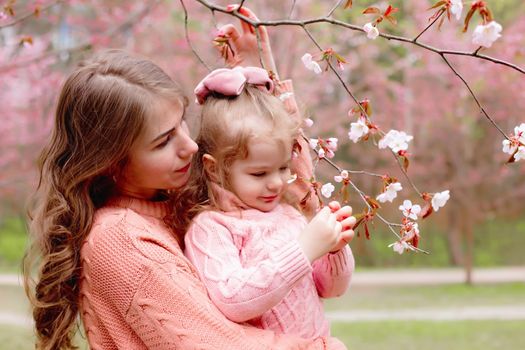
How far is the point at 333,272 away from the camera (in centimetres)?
197

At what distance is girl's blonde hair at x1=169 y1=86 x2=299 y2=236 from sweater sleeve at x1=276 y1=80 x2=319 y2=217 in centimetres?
11

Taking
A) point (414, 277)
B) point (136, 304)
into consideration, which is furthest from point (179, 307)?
point (414, 277)

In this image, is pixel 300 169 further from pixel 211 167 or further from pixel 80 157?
pixel 80 157

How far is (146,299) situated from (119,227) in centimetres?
19

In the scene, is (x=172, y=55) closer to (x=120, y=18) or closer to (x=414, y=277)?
(x=120, y=18)

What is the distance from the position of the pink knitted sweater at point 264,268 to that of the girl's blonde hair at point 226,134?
6 centimetres

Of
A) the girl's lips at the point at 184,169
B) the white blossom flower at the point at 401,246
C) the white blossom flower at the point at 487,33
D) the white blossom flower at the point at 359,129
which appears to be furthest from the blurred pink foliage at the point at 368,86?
the white blossom flower at the point at 487,33

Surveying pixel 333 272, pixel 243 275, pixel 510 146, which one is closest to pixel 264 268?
pixel 243 275

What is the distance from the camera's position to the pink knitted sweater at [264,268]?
5.71 feet

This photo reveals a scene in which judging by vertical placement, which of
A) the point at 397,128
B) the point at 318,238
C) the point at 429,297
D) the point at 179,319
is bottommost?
the point at 429,297

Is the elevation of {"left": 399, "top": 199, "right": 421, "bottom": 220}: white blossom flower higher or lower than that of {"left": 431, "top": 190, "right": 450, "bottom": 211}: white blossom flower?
lower

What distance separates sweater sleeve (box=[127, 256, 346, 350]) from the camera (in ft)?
5.61

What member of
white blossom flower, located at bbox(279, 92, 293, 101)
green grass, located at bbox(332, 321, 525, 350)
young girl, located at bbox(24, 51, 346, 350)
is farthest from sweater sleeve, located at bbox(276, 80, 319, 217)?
green grass, located at bbox(332, 321, 525, 350)

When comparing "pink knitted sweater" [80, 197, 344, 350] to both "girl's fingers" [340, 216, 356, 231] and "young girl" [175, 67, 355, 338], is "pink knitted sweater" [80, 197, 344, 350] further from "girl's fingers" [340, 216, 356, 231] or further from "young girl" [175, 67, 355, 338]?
"girl's fingers" [340, 216, 356, 231]
